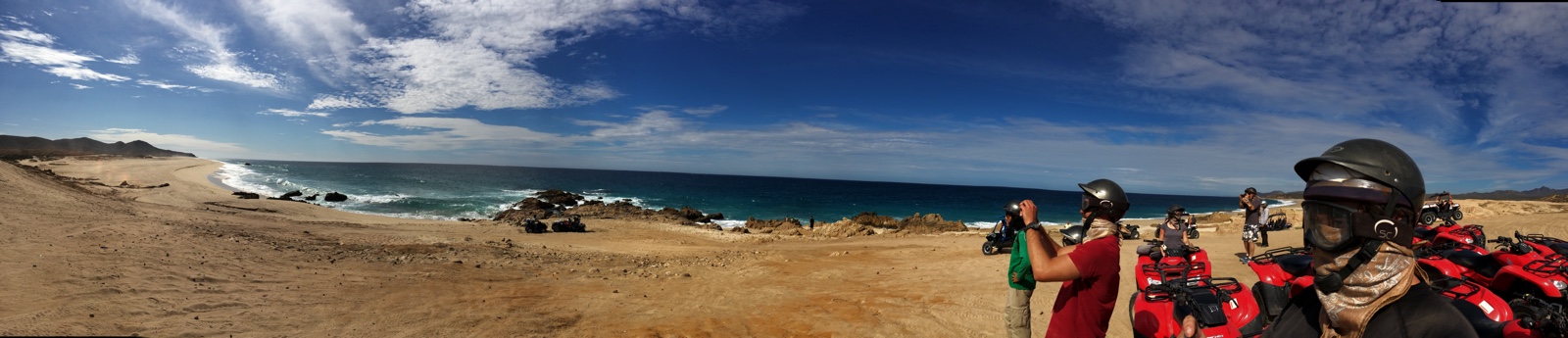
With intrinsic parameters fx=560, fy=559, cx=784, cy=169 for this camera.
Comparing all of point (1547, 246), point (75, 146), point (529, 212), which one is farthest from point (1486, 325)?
point (75, 146)

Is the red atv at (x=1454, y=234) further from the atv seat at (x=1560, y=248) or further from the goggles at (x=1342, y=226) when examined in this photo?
the goggles at (x=1342, y=226)

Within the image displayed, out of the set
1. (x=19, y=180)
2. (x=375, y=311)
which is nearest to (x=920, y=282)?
(x=375, y=311)

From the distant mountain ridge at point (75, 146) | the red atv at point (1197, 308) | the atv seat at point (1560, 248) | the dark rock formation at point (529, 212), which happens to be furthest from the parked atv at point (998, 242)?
the distant mountain ridge at point (75, 146)

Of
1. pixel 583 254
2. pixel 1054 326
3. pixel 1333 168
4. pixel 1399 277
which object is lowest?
pixel 583 254

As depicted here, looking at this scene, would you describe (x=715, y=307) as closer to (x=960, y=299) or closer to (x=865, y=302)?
(x=865, y=302)

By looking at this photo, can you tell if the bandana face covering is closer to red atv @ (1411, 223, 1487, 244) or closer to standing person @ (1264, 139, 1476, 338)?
standing person @ (1264, 139, 1476, 338)

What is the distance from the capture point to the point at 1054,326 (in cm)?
363

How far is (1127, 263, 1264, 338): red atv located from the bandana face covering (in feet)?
7.09

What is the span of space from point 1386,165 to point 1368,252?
26 centimetres

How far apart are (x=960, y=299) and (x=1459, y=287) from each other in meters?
5.71

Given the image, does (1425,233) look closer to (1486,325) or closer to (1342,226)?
(1486,325)

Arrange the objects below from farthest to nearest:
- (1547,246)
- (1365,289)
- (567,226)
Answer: (567,226), (1547,246), (1365,289)

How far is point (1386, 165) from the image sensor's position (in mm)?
1539

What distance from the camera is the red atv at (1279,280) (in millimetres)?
1980
